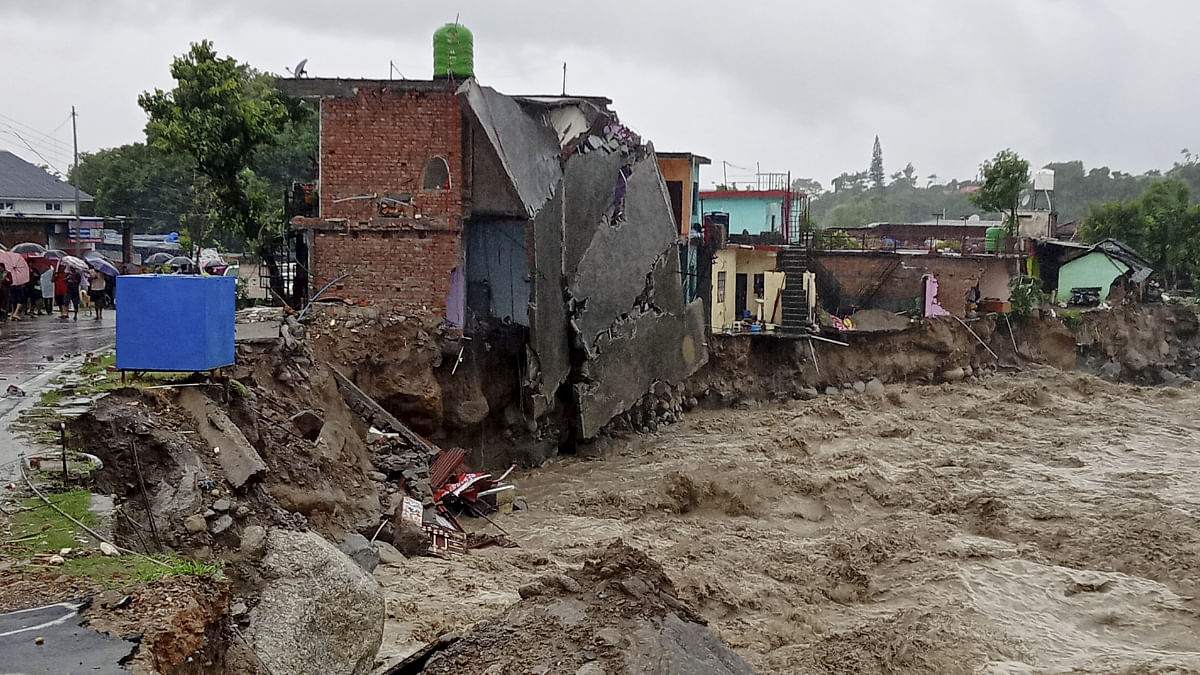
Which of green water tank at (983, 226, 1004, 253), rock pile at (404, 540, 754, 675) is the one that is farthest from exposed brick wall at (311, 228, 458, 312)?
green water tank at (983, 226, 1004, 253)

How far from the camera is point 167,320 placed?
10.2 m

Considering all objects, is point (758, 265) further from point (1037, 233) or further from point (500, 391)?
point (1037, 233)

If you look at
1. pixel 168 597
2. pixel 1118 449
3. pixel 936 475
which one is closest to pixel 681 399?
pixel 936 475

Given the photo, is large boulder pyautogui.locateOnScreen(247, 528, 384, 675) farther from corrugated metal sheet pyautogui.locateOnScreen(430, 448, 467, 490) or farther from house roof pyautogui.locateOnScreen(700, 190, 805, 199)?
house roof pyautogui.locateOnScreen(700, 190, 805, 199)

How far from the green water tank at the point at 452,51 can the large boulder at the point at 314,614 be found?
10828 mm

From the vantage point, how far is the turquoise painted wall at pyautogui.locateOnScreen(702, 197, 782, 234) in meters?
37.9

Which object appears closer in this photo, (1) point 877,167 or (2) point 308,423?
(2) point 308,423

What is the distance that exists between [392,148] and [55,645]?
1274 centimetres

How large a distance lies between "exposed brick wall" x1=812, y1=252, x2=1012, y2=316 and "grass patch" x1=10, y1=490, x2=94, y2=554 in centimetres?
2873

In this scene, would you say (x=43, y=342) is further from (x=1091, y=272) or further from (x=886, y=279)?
(x=1091, y=272)

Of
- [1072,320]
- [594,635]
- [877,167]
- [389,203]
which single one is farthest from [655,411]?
[877,167]

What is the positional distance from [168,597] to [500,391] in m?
12.3

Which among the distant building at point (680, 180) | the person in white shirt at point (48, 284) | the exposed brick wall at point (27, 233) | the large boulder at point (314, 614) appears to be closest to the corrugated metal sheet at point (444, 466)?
the large boulder at point (314, 614)

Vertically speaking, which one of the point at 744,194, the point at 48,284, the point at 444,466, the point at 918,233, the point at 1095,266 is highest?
the point at 744,194
